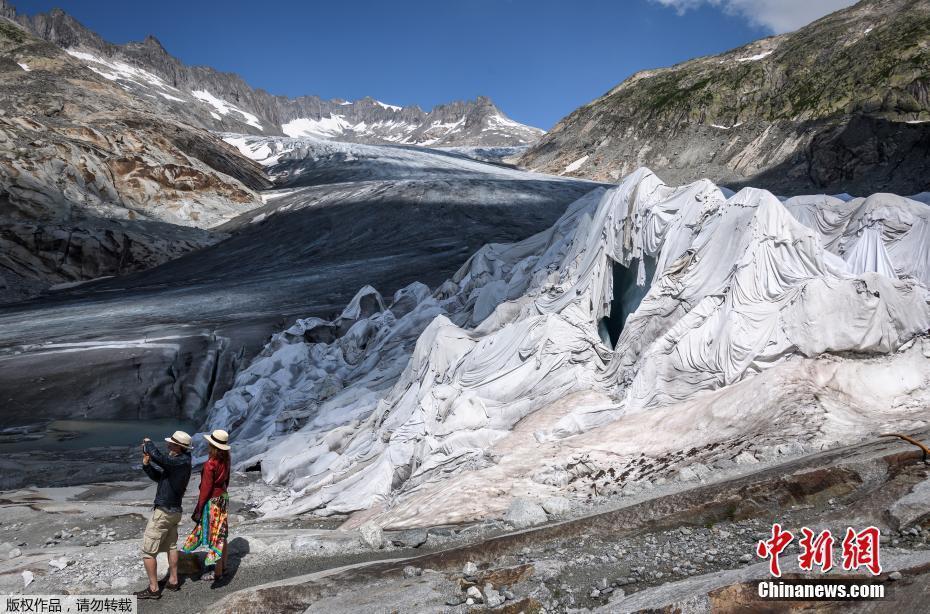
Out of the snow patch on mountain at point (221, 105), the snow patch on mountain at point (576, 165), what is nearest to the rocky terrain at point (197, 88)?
the snow patch on mountain at point (221, 105)

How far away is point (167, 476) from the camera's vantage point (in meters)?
5.54

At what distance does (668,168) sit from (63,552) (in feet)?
171

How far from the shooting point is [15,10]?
142 m

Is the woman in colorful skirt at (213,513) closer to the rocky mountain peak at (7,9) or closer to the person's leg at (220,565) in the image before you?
the person's leg at (220,565)

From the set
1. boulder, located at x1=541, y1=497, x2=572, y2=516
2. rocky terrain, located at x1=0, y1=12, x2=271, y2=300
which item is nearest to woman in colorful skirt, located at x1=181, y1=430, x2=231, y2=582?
boulder, located at x1=541, y1=497, x2=572, y2=516

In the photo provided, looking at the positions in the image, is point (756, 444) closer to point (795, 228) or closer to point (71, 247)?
point (795, 228)

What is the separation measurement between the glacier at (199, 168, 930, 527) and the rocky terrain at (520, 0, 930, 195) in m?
29.7

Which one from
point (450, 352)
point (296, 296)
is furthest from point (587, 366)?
point (296, 296)

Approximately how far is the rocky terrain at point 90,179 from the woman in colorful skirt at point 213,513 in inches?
1197

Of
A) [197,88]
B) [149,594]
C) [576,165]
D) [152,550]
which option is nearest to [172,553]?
[152,550]

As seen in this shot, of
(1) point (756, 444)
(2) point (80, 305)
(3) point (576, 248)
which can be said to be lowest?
(1) point (756, 444)

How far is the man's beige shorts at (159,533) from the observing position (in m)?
5.39

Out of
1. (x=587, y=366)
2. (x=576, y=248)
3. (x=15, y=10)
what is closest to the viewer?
(x=587, y=366)

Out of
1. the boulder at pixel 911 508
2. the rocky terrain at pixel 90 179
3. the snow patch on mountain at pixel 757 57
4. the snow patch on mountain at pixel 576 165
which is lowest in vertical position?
the boulder at pixel 911 508
